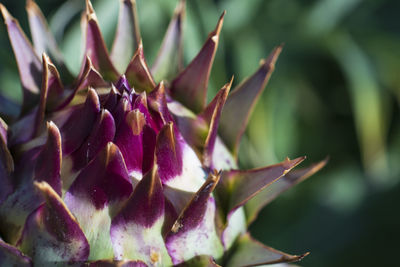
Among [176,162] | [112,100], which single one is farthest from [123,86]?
[176,162]

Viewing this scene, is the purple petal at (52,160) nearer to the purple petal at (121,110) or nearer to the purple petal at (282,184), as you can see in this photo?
the purple petal at (121,110)

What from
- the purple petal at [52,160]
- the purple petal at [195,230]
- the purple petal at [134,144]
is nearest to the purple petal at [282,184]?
the purple petal at [195,230]

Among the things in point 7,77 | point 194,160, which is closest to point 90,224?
point 194,160

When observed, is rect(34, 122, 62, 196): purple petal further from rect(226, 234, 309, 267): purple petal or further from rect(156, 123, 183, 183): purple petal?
rect(226, 234, 309, 267): purple petal

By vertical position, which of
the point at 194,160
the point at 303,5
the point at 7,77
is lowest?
the point at 7,77

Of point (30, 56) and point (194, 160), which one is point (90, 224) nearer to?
point (194, 160)
